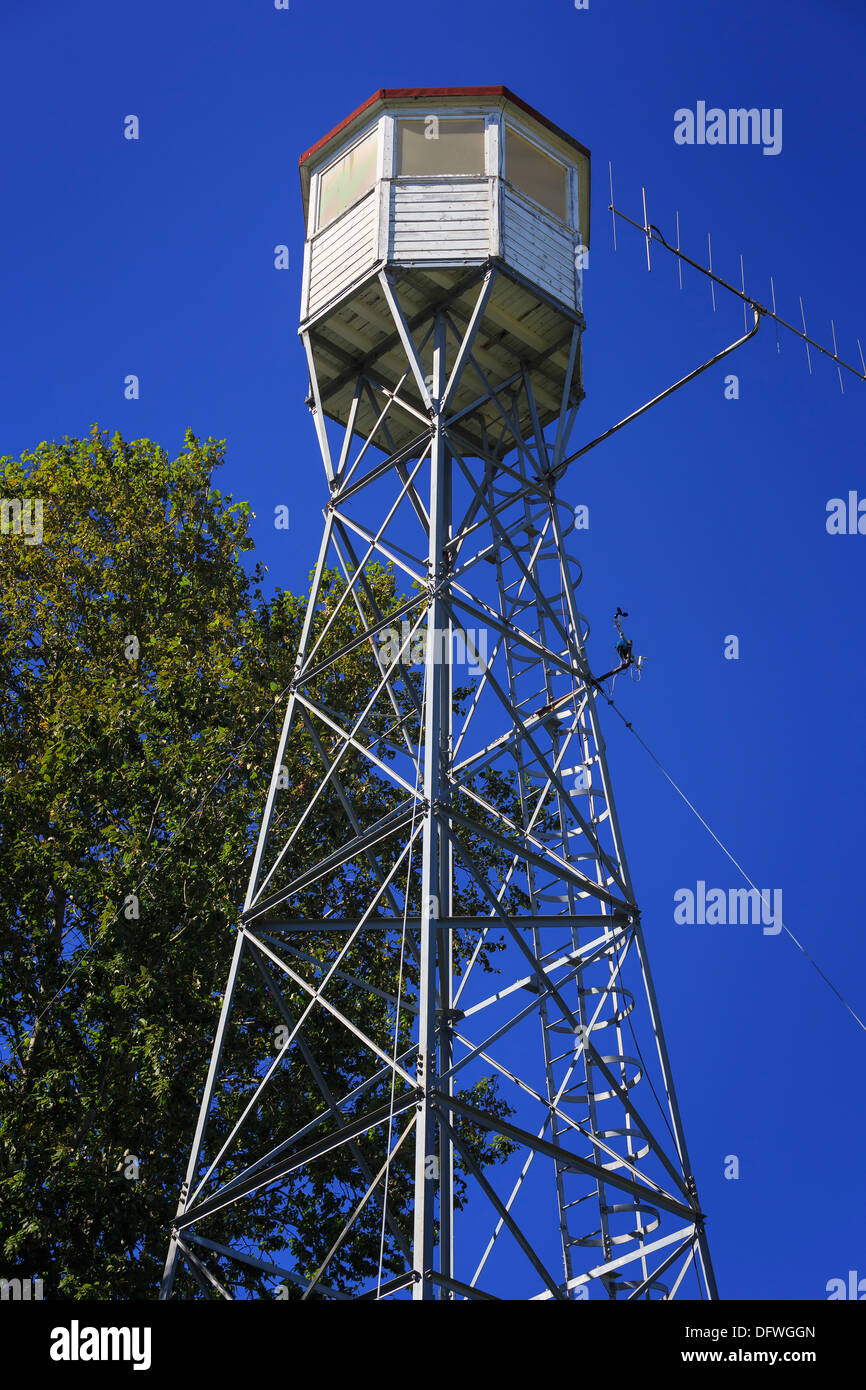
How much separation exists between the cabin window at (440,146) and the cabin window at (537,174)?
1.20ft

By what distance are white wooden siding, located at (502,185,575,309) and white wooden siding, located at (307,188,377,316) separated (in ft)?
4.51

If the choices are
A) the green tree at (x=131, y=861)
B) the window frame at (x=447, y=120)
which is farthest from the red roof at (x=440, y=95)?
the green tree at (x=131, y=861)

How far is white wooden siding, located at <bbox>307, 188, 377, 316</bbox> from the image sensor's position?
1464cm

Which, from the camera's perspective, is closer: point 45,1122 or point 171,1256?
point 171,1256

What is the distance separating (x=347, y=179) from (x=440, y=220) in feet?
5.96

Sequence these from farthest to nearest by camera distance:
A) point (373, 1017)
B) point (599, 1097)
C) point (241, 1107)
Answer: point (373, 1017) → point (241, 1107) → point (599, 1097)

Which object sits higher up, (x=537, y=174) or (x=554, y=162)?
(x=554, y=162)

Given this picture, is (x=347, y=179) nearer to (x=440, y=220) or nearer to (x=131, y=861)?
(x=440, y=220)

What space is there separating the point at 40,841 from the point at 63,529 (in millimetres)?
5717

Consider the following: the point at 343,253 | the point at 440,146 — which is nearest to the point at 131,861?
the point at 343,253

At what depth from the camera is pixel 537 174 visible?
1541 cm
